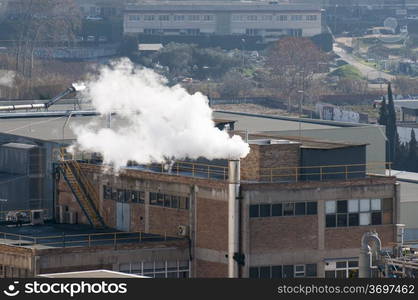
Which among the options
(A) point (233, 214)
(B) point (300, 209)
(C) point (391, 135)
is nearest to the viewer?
(A) point (233, 214)

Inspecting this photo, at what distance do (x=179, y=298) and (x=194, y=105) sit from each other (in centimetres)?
3014

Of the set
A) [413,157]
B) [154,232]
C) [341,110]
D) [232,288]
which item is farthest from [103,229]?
[341,110]

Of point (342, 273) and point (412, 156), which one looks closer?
point (342, 273)

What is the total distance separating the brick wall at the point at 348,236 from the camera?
259 feet

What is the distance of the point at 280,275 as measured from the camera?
255ft

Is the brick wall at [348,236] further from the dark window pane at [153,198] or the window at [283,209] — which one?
the dark window pane at [153,198]

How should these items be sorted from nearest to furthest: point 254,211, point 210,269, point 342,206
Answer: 1. point 254,211
2. point 210,269
3. point 342,206

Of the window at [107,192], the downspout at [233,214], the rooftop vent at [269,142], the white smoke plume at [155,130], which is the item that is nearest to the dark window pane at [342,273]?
the downspout at [233,214]

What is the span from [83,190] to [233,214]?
1206 centimetres

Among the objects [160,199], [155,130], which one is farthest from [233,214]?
[155,130]

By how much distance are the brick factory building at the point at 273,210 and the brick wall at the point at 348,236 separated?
4 cm

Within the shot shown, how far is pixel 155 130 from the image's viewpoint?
81.5 metres

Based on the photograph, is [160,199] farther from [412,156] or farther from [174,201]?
[412,156]

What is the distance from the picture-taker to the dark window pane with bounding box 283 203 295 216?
77.8 meters
